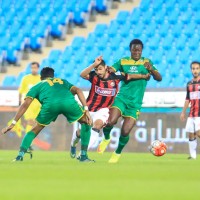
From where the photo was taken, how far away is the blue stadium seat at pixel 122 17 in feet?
73.8

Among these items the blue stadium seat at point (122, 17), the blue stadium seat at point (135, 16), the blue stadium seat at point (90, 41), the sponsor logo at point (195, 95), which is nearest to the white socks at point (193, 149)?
the sponsor logo at point (195, 95)

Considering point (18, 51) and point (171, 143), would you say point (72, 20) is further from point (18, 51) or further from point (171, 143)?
point (171, 143)

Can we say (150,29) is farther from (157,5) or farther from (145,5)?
(145,5)

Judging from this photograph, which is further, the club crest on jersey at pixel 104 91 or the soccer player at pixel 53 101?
the club crest on jersey at pixel 104 91

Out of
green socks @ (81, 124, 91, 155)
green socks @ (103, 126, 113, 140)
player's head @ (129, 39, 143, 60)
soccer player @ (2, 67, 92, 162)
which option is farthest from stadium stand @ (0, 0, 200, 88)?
soccer player @ (2, 67, 92, 162)

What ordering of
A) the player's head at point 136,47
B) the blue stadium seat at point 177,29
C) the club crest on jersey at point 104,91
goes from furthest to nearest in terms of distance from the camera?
the blue stadium seat at point 177,29 → the club crest on jersey at point 104,91 → the player's head at point 136,47

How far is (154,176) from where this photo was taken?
856 cm

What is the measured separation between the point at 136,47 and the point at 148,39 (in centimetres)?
971

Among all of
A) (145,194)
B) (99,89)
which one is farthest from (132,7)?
(145,194)

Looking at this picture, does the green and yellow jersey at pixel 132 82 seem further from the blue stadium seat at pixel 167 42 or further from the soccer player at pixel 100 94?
the blue stadium seat at pixel 167 42

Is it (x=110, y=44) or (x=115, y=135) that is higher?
(x=110, y=44)

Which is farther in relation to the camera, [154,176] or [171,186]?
[154,176]

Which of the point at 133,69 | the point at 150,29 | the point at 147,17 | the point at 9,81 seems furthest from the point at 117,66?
the point at 147,17

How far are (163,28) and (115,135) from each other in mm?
5045
